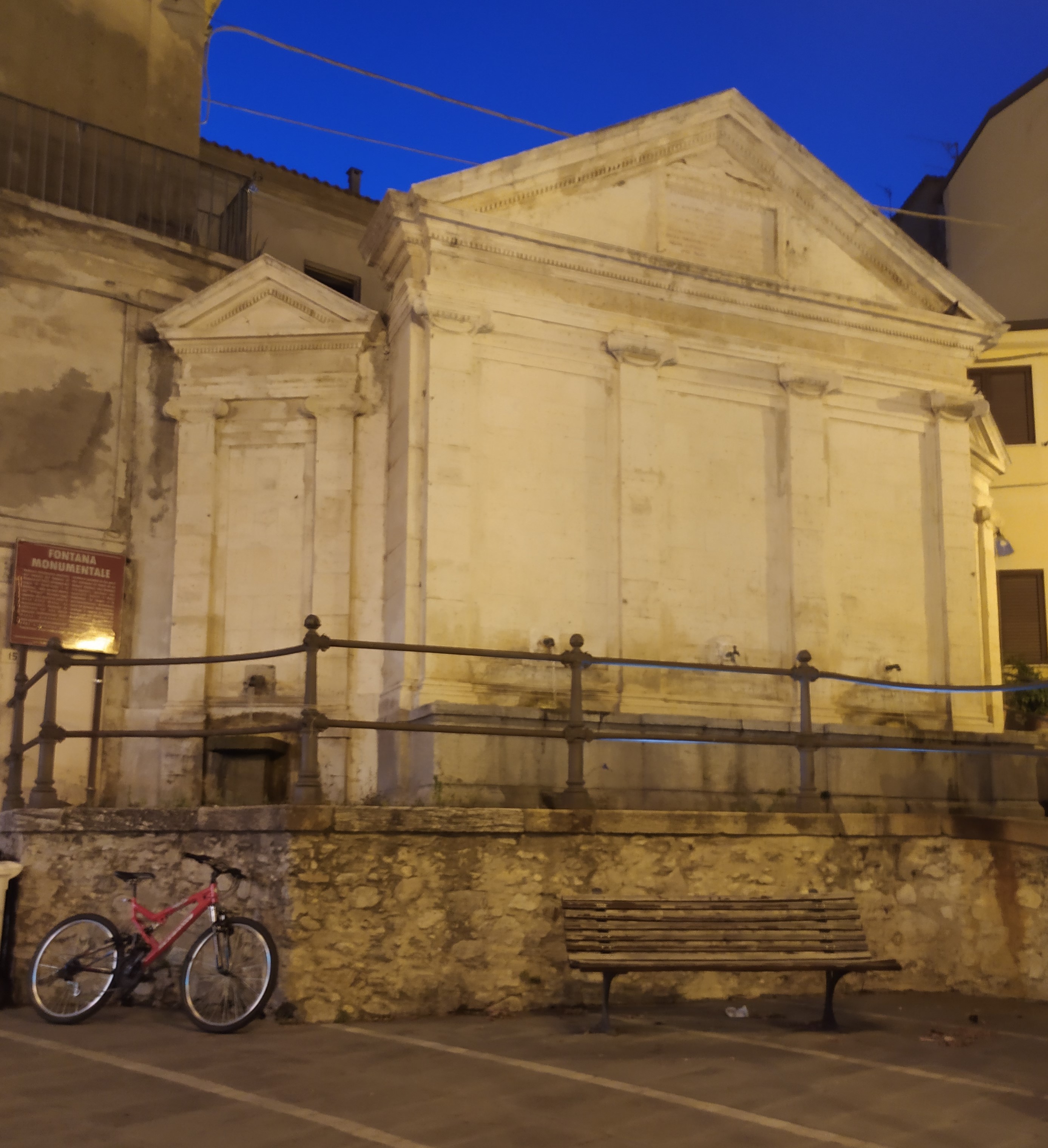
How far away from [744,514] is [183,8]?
9799 millimetres

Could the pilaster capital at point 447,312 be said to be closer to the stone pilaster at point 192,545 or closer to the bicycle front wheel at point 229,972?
the stone pilaster at point 192,545

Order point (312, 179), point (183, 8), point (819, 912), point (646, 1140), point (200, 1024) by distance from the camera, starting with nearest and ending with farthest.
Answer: point (646, 1140)
point (200, 1024)
point (819, 912)
point (183, 8)
point (312, 179)

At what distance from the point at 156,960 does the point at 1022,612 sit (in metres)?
Answer: 13.3

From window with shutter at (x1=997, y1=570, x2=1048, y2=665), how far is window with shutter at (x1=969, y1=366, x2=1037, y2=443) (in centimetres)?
187

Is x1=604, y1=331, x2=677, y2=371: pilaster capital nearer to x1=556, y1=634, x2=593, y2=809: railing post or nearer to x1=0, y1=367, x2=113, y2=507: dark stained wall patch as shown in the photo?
x1=556, y1=634, x2=593, y2=809: railing post

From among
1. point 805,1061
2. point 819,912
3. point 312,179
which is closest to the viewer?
point 805,1061

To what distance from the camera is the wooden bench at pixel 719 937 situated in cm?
819

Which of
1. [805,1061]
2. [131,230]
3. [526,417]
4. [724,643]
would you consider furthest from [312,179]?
[805,1061]

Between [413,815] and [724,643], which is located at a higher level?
[724,643]

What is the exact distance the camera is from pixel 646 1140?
19.2 ft

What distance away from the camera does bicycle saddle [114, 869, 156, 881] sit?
28.3 ft

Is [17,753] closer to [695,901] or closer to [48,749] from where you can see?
[48,749]

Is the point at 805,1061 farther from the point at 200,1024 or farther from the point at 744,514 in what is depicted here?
the point at 744,514

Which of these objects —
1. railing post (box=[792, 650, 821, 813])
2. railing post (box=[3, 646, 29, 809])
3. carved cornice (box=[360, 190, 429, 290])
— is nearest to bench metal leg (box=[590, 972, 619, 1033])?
railing post (box=[792, 650, 821, 813])
